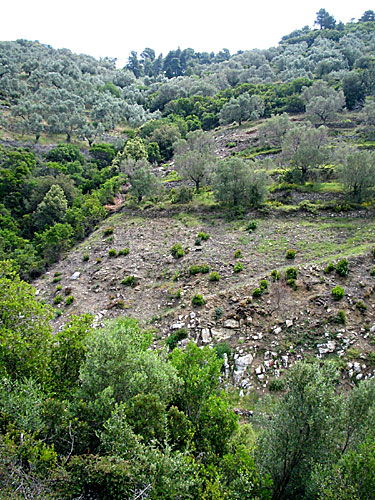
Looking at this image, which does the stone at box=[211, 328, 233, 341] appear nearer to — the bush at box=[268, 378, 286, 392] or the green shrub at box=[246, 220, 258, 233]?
the bush at box=[268, 378, 286, 392]

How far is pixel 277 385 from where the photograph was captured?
1781 centimetres

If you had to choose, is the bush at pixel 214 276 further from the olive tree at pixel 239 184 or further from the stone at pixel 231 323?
the olive tree at pixel 239 184

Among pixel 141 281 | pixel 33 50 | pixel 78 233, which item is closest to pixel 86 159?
pixel 78 233

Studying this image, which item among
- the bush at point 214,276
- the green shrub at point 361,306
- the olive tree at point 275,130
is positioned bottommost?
the green shrub at point 361,306

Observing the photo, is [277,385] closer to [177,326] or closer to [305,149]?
[177,326]

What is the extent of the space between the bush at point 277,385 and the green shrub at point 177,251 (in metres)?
16.8

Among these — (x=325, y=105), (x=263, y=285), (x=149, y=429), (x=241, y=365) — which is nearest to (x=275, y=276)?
(x=263, y=285)

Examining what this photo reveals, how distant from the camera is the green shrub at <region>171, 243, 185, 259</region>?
105 ft

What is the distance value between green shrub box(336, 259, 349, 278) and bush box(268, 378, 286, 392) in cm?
1031

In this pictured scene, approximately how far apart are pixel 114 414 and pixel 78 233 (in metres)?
39.3

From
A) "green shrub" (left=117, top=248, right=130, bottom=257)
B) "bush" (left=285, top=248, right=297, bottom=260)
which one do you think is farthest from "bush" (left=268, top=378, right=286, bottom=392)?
"green shrub" (left=117, top=248, right=130, bottom=257)

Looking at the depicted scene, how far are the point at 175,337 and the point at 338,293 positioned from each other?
12.2 meters

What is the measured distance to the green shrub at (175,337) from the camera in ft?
71.4

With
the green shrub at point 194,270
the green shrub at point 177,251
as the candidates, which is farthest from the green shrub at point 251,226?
the green shrub at point 194,270
